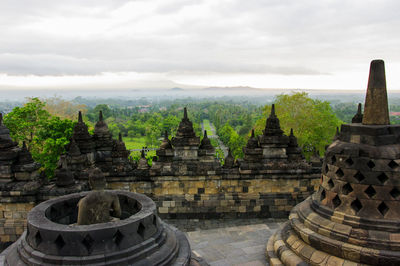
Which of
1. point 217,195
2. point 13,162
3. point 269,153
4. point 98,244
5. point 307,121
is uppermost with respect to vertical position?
point 307,121

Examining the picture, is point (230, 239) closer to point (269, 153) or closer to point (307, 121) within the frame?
point (269, 153)

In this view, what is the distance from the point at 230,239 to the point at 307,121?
2398cm

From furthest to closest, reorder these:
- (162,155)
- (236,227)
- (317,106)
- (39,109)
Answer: (317,106) → (39,109) → (162,155) → (236,227)

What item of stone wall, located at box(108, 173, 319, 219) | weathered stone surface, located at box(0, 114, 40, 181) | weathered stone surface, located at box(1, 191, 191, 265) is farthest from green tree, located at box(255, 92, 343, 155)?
weathered stone surface, located at box(1, 191, 191, 265)

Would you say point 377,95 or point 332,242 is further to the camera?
point 377,95

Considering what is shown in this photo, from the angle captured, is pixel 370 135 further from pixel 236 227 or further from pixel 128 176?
pixel 128 176

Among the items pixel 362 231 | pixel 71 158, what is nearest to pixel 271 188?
pixel 362 231

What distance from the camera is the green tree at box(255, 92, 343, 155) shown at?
2859 cm

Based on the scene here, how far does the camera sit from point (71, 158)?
991 cm

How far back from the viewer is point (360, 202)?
221 inches

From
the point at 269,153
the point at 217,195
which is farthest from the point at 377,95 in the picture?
the point at 217,195

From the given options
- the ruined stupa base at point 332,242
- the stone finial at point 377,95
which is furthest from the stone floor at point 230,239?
the stone finial at point 377,95

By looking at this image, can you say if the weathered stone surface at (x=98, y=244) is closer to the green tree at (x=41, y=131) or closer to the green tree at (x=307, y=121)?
the green tree at (x=41, y=131)

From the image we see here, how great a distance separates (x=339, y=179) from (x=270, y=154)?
442 cm
